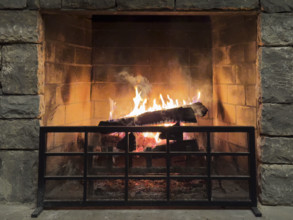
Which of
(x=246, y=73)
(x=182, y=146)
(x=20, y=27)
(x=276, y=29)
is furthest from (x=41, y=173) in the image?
(x=276, y=29)

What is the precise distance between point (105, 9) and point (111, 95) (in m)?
1.32

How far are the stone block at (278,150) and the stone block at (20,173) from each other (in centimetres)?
227

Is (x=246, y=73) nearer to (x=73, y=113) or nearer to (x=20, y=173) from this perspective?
(x=73, y=113)

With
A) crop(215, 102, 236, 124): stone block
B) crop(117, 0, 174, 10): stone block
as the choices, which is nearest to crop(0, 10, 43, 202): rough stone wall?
crop(117, 0, 174, 10): stone block

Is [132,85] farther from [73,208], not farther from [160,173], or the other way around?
[73,208]

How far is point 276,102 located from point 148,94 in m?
1.69

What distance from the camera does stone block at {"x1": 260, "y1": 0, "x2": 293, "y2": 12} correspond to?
7.72 feet

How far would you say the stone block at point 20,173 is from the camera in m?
2.37

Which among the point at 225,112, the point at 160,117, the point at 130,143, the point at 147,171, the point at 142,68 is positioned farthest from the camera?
the point at 142,68

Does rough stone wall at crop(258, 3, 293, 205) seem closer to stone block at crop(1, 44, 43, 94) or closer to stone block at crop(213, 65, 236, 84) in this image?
stone block at crop(213, 65, 236, 84)

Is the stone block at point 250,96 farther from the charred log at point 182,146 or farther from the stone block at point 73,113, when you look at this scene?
the stone block at point 73,113

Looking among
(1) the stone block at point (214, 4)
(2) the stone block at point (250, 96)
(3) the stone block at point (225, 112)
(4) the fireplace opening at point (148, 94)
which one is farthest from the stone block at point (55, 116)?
(2) the stone block at point (250, 96)

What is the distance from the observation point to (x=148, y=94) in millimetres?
3477

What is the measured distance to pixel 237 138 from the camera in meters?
2.93
